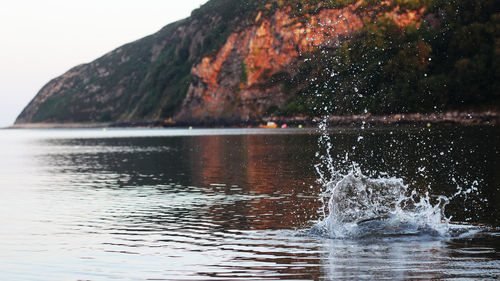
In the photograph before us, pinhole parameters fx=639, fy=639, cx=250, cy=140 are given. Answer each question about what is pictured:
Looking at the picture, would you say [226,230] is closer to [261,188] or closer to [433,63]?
[261,188]

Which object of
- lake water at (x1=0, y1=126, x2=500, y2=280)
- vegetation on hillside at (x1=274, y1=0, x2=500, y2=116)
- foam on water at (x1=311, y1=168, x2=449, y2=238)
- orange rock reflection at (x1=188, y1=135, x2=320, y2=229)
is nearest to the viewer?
lake water at (x1=0, y1=126, x2=500, y2=280)

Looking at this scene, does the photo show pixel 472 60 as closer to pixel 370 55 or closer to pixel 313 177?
pixel 370 55

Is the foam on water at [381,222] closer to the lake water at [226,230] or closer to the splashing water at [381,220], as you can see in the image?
the splashing water at [381,220]

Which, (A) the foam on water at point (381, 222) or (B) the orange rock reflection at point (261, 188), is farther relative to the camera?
(B) the orange rock reflection at point (261, 188)

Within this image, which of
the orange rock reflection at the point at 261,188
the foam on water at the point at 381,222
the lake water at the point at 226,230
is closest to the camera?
the lake water at the point at 226,230

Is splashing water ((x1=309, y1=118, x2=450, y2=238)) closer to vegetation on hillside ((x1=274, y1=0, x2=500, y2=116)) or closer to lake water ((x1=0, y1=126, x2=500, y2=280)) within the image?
lake water ((x1=0, y1=126, x2=500, y2=280))

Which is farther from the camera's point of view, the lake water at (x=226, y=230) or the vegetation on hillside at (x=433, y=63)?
the vegetation on hillside at (x=433, y=63)

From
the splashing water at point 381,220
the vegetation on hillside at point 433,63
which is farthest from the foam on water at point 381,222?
the vegetation on hillside at point 433,63

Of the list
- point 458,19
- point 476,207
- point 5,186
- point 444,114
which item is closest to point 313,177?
point 476,207

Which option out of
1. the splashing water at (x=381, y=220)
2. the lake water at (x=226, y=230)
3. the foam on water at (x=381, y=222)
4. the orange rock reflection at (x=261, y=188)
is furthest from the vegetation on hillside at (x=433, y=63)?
the foam on water at (x=381, y=222)

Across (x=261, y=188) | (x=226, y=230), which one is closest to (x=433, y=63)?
(x=261, y=188)

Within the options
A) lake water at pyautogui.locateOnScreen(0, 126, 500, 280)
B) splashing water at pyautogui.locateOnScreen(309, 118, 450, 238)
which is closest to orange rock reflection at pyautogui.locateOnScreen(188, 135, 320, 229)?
lake water at pyautogui.locateOnScreen(0, 126, 500, 280)

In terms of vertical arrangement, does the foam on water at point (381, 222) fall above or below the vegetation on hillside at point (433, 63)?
below

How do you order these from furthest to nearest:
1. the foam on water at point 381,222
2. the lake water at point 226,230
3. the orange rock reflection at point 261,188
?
the orange rock reflection at point 261,188
the foam on water at point 381,222
the lake water at point 226,230
